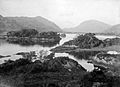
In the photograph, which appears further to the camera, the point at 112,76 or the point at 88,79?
the point at 112,76

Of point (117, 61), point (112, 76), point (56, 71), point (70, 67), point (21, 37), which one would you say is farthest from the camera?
point (21, 37)

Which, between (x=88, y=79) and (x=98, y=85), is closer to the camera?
(x=98, y=85)

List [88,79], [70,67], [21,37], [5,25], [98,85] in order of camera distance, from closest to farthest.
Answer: [98,85], [88,79], [70,67], [21,37], [5,25]

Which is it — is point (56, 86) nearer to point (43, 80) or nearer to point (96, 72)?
point (43, 80)

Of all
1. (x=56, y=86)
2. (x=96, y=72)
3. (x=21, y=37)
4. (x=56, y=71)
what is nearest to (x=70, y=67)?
(x=56, y=71)

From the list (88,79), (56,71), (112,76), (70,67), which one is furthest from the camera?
(70,67)

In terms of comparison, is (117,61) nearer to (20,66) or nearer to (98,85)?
(98,85)

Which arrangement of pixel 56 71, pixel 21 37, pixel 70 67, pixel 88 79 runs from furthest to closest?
pixel 21 37 < pixel 70 67 < pixel 56 71 < pixel 88 79

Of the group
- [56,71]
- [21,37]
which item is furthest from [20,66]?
[21,37]
